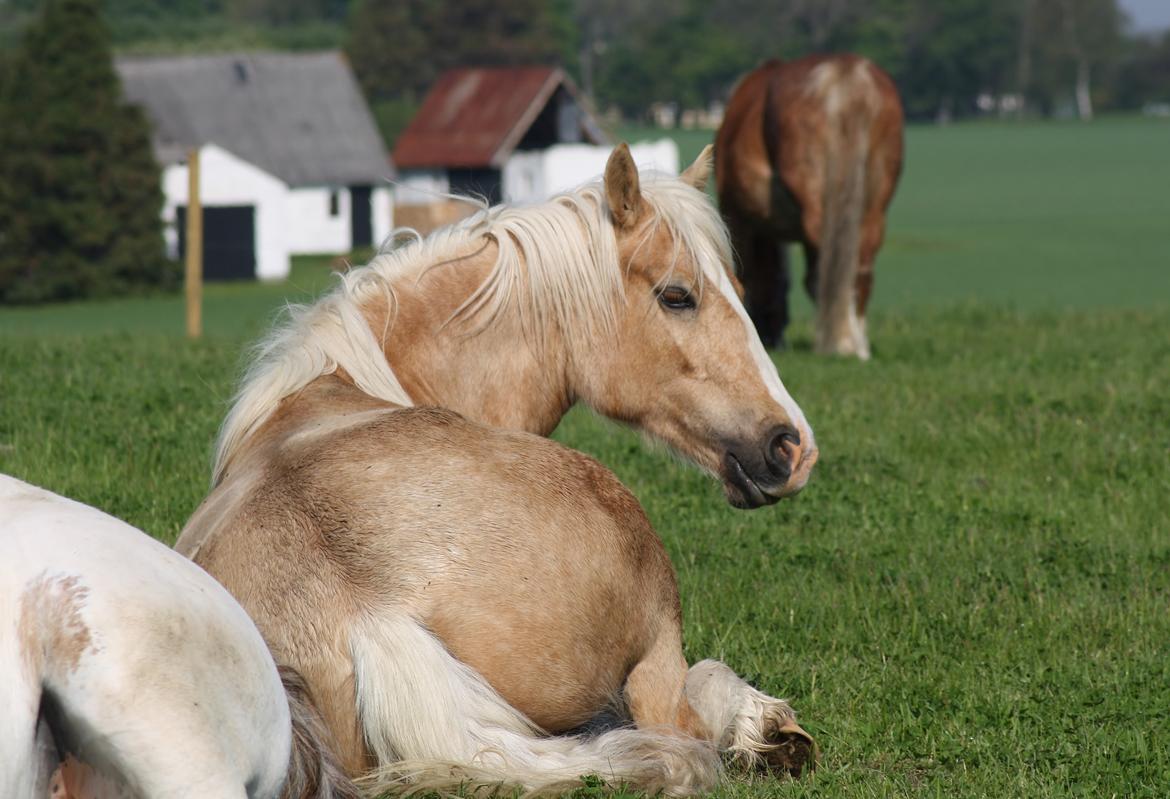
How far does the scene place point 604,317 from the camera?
15.0ft

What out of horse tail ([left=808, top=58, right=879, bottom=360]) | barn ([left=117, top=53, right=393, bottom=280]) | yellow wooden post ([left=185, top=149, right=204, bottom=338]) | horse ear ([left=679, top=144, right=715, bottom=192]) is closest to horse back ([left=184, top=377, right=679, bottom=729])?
horse ear ([left=679, top=144, right=715, bottom=192])

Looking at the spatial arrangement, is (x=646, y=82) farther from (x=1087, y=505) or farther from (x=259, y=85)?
(x=1087, y=505)

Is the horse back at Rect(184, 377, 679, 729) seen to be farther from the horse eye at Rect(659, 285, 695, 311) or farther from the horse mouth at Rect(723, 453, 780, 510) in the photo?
the horse eye at Rect(659, 285, 695, 311)

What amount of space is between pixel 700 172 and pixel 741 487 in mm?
1177

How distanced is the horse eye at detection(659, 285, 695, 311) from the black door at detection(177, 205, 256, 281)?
4146 centimetres

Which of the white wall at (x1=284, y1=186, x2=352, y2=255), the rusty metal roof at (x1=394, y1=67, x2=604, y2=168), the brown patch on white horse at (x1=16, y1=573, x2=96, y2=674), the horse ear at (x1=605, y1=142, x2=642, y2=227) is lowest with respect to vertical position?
the white wall at (x1=284, y1=186, x2=352, y2=255)

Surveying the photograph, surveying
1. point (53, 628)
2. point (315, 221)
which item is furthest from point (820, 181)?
point (315, 221)

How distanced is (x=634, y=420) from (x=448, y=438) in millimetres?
1160

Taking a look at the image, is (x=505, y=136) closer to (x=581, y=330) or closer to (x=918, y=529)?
(x=918, y=529)

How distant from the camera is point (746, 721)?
149 inches

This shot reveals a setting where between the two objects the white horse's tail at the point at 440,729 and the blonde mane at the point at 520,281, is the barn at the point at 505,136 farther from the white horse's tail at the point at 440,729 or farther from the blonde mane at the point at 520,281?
the white horse's tail at the point at 440,729

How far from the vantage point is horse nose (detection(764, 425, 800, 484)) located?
4371mm

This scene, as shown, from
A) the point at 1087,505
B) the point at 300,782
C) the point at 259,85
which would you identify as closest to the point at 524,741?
the point at 300,782

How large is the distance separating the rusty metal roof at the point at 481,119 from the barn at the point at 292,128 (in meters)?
2.64
